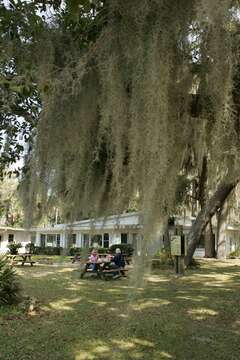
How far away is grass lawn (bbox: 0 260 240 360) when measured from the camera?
499 centimetres

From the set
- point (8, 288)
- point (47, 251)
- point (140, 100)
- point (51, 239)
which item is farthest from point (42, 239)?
point (140, 100)

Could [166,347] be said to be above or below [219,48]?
below

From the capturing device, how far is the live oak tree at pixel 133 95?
6.57 ft

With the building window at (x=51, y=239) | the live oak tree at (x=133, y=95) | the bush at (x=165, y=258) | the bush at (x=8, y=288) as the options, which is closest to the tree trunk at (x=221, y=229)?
the bush at (x=165, y=258)

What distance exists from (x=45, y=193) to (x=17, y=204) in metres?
0.24

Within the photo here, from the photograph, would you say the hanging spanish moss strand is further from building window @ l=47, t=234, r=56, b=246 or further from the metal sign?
building window @ l=47, t=234, r=56, b=246

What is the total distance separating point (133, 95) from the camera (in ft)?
6.89

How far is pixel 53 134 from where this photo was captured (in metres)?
2.32

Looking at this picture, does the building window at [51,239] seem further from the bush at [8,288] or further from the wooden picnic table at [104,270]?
the bush at [8,288]

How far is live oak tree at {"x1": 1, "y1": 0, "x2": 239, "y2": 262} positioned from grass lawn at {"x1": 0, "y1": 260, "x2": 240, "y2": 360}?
71 centimetres

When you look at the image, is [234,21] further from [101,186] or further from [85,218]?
[85,218]

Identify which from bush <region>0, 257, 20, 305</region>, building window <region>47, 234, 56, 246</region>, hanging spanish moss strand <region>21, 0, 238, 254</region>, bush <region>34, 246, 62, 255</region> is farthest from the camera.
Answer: building window <region>47, 234, 56, 246</region>

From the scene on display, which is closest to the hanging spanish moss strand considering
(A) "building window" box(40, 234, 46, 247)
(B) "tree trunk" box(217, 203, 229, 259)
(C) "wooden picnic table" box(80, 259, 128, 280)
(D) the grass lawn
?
(D) the grass lawn

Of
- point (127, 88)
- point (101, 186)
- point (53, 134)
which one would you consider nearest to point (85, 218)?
point (101, 186)
